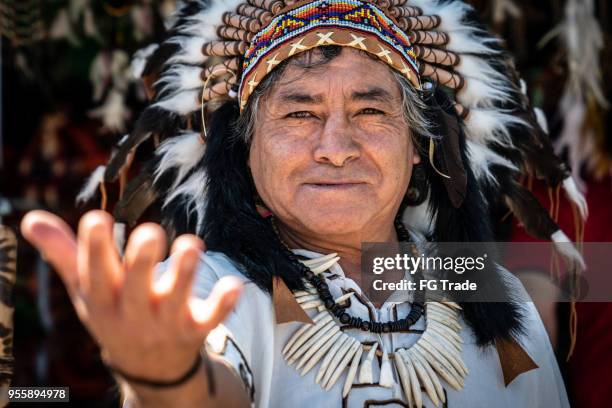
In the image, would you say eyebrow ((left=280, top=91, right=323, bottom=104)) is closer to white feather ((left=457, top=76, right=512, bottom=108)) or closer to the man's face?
the man's face

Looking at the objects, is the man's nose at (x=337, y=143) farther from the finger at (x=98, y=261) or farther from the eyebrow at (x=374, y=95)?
the finger at (x=98, y=261)

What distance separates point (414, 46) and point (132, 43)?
2.01 meters

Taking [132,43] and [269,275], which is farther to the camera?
[132,43]

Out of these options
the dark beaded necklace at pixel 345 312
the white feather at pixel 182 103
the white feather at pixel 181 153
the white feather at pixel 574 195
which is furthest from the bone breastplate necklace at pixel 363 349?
the white feather at pixel 574 195

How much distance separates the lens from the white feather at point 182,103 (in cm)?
257

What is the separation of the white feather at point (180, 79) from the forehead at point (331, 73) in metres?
0.46

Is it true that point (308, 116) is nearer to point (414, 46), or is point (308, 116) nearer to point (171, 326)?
point (414, 46)

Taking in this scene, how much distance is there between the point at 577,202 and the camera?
284 cm

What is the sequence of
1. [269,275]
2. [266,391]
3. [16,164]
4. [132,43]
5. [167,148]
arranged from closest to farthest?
1. [266,391]
2. [269,275]
3. [167,148]
4. [132,43]
5. [16,164]

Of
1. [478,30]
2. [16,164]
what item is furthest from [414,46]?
[16,164]

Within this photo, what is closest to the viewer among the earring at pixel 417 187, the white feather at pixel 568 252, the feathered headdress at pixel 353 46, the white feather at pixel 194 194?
the feathered headdress at pixel 353 46

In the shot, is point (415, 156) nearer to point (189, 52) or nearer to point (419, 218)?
point (419, 218)

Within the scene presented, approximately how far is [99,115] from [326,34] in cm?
247

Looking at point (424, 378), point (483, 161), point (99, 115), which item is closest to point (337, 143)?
point (424, 378)
